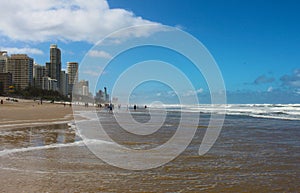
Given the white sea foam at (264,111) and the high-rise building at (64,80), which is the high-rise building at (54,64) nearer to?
the high-rise building at (64,80)

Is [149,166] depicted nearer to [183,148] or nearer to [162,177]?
[162,177]

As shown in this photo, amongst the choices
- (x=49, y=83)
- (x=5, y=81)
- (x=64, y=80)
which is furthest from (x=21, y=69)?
(x=64, y=80)

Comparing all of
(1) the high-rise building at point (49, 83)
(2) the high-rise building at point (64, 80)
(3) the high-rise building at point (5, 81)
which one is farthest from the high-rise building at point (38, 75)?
(3) the high-rise building at point (5, 81)

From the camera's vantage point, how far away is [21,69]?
500ft

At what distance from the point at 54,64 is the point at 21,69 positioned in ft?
116

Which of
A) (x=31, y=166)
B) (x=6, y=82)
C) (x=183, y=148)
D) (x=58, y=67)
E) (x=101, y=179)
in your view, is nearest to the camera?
(x=101, y=179)

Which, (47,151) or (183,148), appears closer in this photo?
(47,151)

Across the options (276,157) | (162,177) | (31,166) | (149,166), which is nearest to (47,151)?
(31,166)

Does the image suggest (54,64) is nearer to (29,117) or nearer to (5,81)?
(5,81)

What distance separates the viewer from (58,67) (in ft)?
624

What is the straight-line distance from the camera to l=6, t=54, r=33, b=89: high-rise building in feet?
498

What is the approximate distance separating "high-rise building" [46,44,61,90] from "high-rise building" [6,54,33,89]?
2946cm

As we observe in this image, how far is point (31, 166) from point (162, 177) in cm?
323

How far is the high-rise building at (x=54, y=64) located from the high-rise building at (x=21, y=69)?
2946 cm
